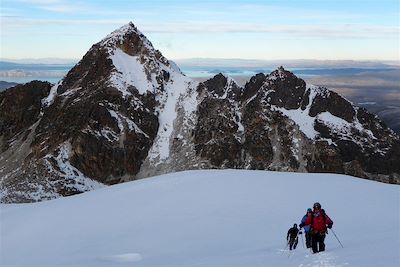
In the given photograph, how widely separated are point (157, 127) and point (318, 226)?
140533mm

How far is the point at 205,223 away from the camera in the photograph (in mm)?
22641

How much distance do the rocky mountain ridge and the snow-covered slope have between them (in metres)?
103

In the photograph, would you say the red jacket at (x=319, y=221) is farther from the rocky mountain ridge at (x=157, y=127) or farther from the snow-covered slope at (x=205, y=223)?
the rocky mountain ridge at (x=157, y=127)

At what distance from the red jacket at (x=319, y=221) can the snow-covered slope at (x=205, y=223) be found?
0.84 m

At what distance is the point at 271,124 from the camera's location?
506 feet

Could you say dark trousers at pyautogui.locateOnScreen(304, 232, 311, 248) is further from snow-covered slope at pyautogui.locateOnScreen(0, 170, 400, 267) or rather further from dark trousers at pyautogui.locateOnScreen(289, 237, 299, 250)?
dark trousers at pyautogui.locateOnScreen(289, 237, 299, 250)

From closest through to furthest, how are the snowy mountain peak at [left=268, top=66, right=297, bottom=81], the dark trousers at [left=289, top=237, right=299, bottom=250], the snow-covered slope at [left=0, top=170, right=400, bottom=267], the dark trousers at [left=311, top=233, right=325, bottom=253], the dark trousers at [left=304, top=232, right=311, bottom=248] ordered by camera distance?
the snow-covered slope at [left=0, top=170, right=400, bottom=267] → the dark trousers at [left=311, top=233, right=325, bottom=253] → the dark trousers at [left=304, top=232, right=311, bottom=248] → the dark trousers at [left=289, top=237, right=299, bottom=250] → the snowy mountain peak at [left=268, top=66, right=297, bottom=81]

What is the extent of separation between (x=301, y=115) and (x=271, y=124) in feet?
40.1

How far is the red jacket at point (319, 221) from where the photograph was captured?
17.7 metres

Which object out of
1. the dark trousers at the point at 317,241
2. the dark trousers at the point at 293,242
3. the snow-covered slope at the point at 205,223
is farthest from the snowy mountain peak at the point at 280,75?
the dark trousers at the point at 317,241

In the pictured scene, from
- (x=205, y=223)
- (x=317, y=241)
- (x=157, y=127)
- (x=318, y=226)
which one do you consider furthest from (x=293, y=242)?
(x=157, y=127)

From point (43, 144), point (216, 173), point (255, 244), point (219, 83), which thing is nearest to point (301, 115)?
point (219, 83)

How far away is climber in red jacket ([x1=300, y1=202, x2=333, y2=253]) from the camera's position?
17.7 meters

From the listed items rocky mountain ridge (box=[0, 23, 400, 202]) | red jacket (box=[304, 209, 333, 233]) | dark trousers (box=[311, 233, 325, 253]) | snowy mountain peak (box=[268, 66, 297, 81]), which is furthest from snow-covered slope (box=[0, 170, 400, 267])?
snowy mountain peak (box=[268, 66, 297, 81])
